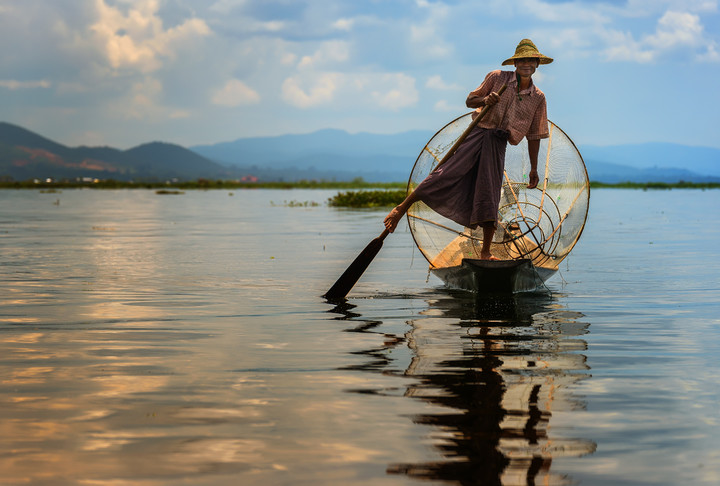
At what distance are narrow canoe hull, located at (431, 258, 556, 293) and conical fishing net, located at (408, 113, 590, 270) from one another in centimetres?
24

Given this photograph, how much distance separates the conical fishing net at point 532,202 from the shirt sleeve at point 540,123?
1.43 feet

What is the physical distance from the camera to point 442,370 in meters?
6.41

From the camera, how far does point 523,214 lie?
1114cm

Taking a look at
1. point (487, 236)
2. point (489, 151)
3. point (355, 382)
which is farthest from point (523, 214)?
point (355, 382)

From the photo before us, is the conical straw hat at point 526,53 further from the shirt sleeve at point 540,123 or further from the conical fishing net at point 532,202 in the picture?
the conical fishing net at point 532,202

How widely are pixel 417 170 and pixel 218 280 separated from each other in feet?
Result: 10.8

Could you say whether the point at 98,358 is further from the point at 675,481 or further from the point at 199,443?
the point at 675,481

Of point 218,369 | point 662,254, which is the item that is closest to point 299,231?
point 662,254

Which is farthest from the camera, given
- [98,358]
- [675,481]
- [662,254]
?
[662,254]

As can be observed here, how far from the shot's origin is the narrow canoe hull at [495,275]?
33.6 ft

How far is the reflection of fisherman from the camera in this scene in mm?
9906

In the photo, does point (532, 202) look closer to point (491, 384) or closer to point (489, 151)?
point (489, 151)

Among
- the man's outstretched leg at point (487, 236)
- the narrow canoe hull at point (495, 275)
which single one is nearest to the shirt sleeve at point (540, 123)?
the man's outstretched leg at point (487, 236)

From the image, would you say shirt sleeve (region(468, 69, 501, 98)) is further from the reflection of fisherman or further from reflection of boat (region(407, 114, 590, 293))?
reflection of boat (region(407, 114, 590, 293))
